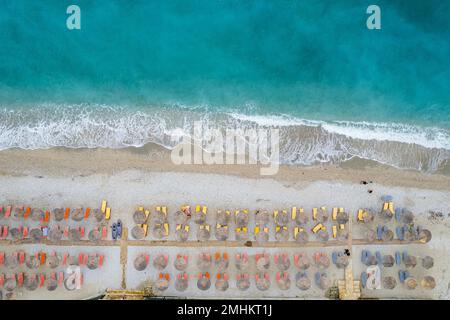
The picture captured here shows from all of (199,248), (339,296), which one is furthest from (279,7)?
(339,296)

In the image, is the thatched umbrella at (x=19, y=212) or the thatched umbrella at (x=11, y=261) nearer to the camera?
the thatched umbrella at (x=11, y=261)

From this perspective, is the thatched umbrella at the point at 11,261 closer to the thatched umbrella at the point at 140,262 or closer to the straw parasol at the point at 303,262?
the thatched umbrella at the point at 140,262

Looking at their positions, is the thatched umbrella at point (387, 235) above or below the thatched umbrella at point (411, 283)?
above

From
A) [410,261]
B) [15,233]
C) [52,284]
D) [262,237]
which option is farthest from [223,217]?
[15,233]

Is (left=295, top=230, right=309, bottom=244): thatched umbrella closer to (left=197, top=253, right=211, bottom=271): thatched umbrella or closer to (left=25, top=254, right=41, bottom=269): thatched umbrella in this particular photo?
(left=197, top=253, right=211, bottom=271): thatched umbrella

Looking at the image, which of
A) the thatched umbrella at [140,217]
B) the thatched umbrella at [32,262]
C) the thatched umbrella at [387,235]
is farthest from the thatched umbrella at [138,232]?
the thatched umbrella at [387,235]

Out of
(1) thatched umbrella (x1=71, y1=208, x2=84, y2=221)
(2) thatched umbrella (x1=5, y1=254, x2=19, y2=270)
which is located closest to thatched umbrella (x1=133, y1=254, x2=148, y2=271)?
(1) thatched umbrella (x1=71, y1=208, x2=84, y2=221)
